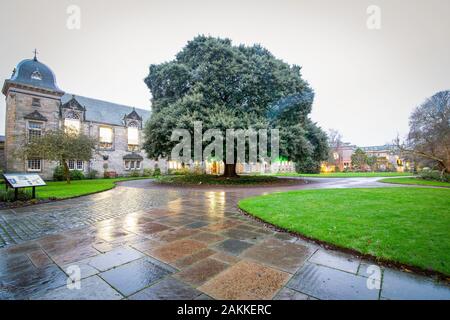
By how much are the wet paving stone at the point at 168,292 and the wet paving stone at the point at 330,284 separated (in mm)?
1227

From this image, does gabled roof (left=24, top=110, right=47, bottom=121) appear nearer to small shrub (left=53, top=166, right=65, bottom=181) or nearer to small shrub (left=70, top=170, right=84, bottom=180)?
small shrub (left=53, top=166, right=65, bottom=181)

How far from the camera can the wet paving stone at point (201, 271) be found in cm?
259

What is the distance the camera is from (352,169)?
169 feet

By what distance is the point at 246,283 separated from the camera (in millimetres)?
2521

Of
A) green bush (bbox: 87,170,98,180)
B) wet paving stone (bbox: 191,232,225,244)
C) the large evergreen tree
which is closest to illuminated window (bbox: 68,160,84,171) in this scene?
green bush (bbox: 87,170,98,180)

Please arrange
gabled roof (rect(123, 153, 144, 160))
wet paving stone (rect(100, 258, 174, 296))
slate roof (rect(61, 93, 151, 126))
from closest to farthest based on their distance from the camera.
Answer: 1. wet paving stone (rect(100, 258, 174, 296))
2. slate roof (rect(61, 93, 151, 126))
3. gabled roof (rect(123, 153, 144, 160))

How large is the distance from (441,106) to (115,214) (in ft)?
118

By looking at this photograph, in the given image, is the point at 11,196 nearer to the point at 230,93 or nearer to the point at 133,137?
the point at 230,93

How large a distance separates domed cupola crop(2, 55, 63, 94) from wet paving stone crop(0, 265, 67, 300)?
27959 millimetres

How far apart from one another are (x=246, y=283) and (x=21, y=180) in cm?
1019

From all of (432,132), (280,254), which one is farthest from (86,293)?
(432,132)

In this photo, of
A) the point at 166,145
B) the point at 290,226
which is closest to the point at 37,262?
the point at 290,226

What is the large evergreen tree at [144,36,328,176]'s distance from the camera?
14.5 meters
